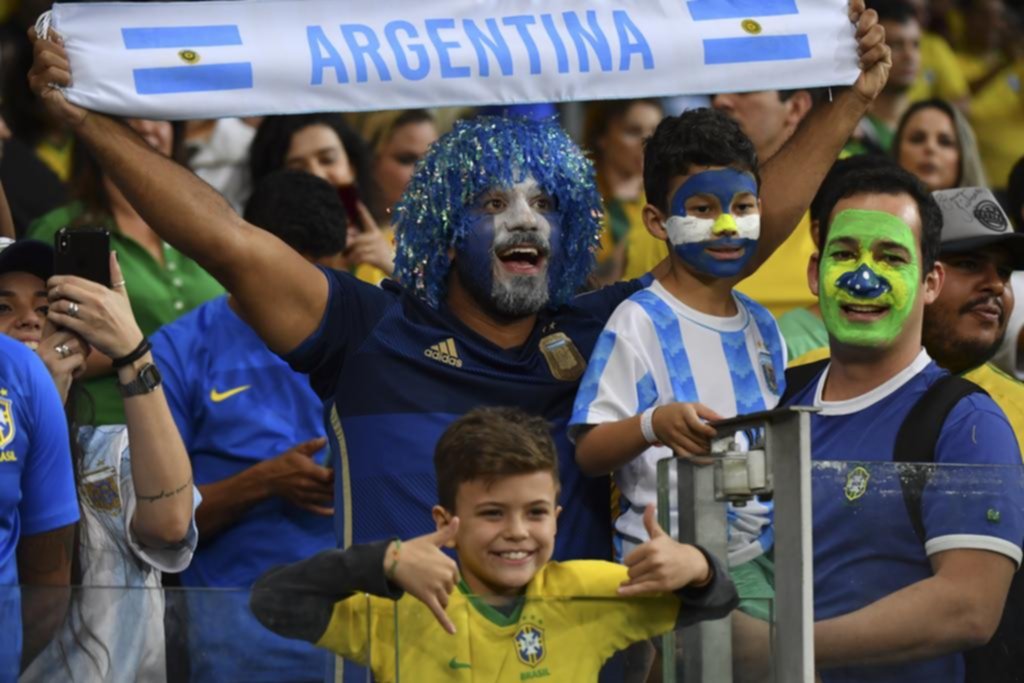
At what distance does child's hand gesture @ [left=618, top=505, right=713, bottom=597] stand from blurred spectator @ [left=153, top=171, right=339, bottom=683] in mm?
2092

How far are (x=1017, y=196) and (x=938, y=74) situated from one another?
145 inches

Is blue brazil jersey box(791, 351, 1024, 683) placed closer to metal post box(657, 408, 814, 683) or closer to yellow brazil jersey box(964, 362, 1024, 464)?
metal post box(657, 408, 814, 683)

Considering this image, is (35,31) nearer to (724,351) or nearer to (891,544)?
(724,351)

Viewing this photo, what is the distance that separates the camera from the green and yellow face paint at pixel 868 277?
493 cm

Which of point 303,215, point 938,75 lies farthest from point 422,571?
point 938,75

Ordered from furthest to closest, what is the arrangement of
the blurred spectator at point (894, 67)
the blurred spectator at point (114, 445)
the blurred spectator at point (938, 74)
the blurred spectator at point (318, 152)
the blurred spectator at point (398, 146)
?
the blurred spectator at point (938, 74)
the blurred spectator at point (894, 67)
the blurred spectator at point (398, 146)
the blurred spectator at point (318, 152)
the blurred spectator at point (114, 445)

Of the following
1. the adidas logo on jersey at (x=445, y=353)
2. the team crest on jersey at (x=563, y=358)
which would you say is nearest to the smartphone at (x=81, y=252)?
the adidas logo on jersey at (x=445, y=353)

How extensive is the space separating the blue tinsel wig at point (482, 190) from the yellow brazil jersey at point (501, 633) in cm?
132

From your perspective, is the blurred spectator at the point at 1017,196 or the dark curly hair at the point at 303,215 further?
the blurred spectator at the point at 1017,196

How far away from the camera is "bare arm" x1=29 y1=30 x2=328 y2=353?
191 inches

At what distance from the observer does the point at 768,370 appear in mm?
5203

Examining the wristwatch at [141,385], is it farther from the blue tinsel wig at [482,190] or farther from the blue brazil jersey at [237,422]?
the blue brazil jersey at [237,422]

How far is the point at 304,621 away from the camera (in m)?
3.82

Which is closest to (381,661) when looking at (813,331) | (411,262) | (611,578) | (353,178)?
(611,578)
